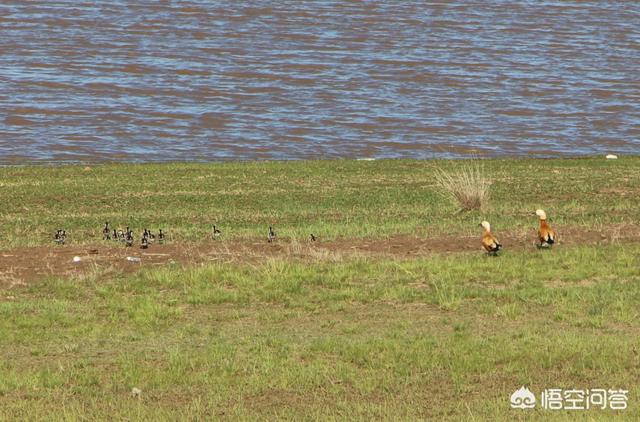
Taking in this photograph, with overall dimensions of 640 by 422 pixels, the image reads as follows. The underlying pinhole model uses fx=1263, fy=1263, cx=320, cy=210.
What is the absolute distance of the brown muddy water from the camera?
125 feet

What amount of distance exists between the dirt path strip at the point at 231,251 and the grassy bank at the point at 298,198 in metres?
0.87

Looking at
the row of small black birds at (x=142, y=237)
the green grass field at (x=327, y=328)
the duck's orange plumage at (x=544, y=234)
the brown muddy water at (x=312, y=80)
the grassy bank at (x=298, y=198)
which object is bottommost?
the brown muddy water at (x=312, y=80)

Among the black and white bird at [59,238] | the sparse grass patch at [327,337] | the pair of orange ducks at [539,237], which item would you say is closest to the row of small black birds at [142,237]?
the black and white bird at [59,238]

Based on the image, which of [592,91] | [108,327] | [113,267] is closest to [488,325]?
[108,327]

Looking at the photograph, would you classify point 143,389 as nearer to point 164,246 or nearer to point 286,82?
point 164,246

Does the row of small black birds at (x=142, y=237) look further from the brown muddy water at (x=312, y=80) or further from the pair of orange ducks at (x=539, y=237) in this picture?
the brown muddy water at (x=312, y=80)

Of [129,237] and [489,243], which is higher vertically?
[489,243]

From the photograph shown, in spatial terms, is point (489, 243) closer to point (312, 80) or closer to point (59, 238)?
point (59, 238)

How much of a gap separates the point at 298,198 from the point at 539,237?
314 inches

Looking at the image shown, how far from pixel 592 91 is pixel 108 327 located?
37.2m

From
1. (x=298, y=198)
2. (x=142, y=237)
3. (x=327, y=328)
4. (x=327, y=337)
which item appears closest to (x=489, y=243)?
(x=327, y=328)

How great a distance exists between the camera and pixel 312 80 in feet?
152

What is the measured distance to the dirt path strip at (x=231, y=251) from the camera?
46.9 feet

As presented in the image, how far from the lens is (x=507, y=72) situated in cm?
4888
